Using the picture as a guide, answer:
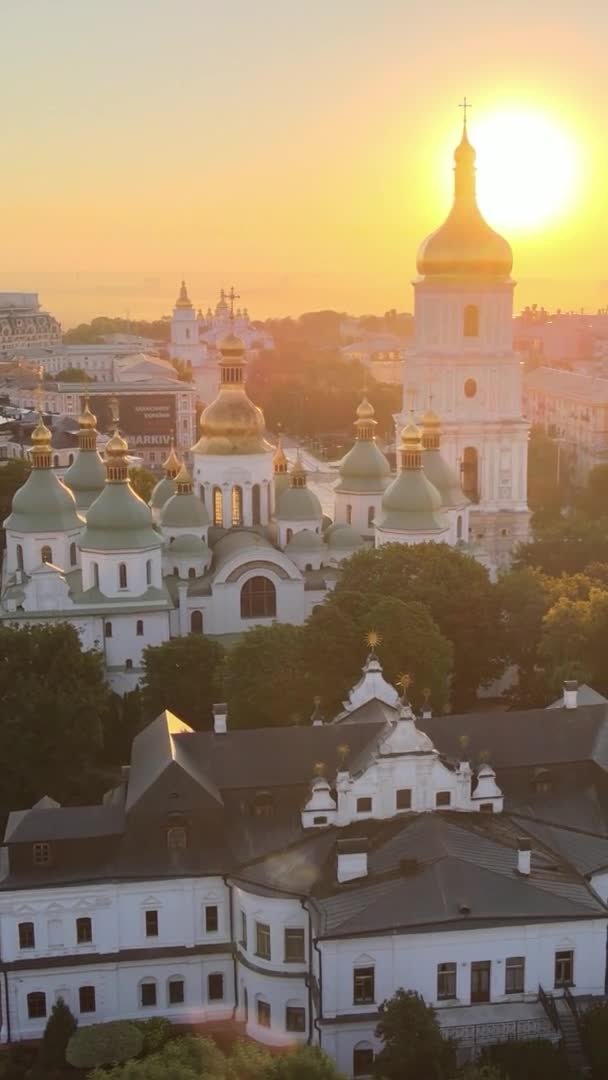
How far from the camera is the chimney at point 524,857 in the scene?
100 feet

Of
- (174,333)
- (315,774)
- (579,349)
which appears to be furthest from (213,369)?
(315,774)

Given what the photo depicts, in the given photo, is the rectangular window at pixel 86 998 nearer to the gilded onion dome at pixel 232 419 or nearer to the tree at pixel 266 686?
the tree at pixel 266 686

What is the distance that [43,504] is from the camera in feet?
179

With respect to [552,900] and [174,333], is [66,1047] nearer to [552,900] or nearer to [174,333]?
[552,900]

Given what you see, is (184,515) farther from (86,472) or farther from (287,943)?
(287,943)

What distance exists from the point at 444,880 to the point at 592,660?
17.7m

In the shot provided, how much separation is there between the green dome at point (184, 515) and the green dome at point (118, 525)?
305 cm

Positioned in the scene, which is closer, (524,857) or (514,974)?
(514,974)

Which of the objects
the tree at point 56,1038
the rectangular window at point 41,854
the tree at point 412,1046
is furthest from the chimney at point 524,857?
the rectangular window at point 41,854

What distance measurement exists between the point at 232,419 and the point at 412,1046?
3252 cm

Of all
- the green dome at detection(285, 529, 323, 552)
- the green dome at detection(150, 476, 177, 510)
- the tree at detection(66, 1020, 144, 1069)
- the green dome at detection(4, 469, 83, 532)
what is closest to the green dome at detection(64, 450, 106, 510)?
the green dome at detection(150, 476, 177, 510)

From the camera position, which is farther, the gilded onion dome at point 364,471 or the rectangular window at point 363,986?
the gilded onion dome at point 364,471

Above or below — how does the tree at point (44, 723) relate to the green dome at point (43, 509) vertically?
below

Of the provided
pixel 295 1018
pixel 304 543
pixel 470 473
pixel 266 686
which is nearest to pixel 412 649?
pixel 266 686
